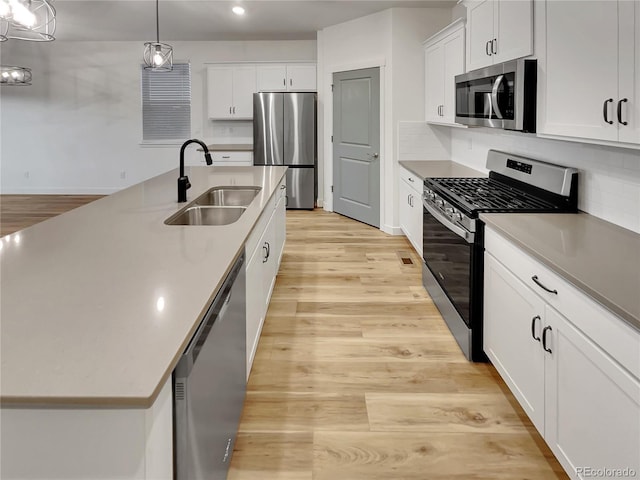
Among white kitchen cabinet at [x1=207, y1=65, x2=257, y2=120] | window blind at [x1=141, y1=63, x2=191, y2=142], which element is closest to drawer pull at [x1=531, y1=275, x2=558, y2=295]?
white kitchen cabinet at [x1=207, y1=65, x2=257, y2=120]

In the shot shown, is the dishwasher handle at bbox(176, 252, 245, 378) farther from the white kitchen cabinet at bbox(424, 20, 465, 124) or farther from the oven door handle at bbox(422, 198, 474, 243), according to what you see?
the white kitchen cabinet at bbox(424, 20, 465, 124)

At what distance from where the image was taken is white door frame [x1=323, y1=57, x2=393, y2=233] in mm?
6668

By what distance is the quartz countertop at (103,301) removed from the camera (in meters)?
1.06

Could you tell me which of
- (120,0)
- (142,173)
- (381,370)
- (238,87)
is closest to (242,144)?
(238,87)

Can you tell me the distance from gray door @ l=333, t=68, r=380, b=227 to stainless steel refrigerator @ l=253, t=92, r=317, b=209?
536 mm

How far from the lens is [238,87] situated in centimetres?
861

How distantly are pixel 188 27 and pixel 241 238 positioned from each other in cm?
628

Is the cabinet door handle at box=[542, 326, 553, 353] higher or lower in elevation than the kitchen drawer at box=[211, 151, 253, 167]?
lower

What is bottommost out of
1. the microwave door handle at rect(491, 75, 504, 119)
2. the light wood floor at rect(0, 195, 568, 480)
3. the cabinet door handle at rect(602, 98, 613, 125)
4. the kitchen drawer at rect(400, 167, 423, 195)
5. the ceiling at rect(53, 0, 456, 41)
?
the light wood floor at rect(0, 195, 568, 480)

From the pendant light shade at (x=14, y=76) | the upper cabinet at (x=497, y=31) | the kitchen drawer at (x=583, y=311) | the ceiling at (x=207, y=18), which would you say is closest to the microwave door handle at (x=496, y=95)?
the upper cabinet at (x=497, y=31)

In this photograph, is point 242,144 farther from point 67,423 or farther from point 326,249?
point 67,423

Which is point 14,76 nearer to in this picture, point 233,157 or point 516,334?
point 233,157

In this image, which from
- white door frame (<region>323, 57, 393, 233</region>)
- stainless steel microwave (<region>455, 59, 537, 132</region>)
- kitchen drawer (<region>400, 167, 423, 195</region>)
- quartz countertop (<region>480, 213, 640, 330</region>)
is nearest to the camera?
quartz countertop (<region>480, 213, 640, 330</region>)

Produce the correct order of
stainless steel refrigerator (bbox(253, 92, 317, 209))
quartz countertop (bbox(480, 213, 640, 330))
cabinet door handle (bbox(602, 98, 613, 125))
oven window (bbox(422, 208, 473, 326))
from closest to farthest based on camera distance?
1. quartz countertop (bbox(480, 213, 640, 330))
2. cabinet door handle (bbox(602, 98, 613, 125))
3. oven window (bbox(422, 208, 473, 326))
4. stainless steel refrigerator (bbox(253, 92, 317, 209))
